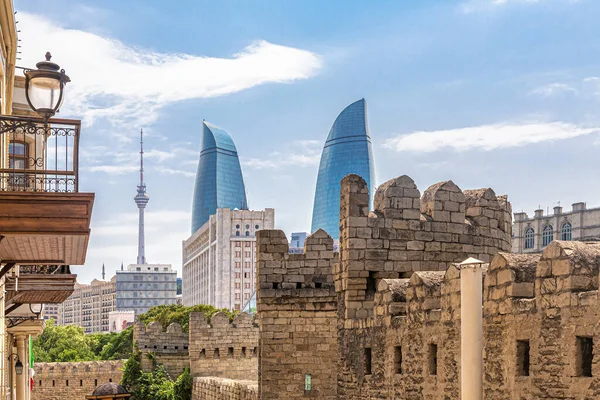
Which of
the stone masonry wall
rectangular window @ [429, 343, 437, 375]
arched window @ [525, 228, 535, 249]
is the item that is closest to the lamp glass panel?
rectangular window @ [429, 343, 437, 375]

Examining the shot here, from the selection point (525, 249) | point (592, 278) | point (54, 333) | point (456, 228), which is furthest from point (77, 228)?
point (525, 249)

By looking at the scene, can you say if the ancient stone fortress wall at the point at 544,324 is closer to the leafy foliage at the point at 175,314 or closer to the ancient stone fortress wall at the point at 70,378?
the leafy foliage at the point at 175,314

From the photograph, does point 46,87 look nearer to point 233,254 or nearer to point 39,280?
point 39,280

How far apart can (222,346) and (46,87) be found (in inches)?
1008

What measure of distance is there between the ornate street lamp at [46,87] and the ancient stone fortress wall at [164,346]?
3056cm

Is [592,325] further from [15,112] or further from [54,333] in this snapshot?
[54,333]

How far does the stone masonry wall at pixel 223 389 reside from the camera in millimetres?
22469

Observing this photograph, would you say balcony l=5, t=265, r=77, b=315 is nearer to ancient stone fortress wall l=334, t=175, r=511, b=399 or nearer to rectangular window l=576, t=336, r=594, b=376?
ancient stone fortress wall l=334, t=175, r=511, b=399

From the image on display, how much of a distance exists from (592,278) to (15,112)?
51.1 ft

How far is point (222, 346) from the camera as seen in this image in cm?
3422

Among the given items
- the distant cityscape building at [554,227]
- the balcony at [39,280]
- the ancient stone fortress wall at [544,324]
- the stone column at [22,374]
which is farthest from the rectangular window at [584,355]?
the distant cityscape building at [554,227]

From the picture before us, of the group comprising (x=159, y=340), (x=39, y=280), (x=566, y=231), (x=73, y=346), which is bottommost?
(x=73, y=346)

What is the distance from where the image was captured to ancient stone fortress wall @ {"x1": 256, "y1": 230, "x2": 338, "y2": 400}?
63.3 ft

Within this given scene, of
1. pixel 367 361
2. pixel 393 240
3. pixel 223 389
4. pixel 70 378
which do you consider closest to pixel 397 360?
pixel 367 361
